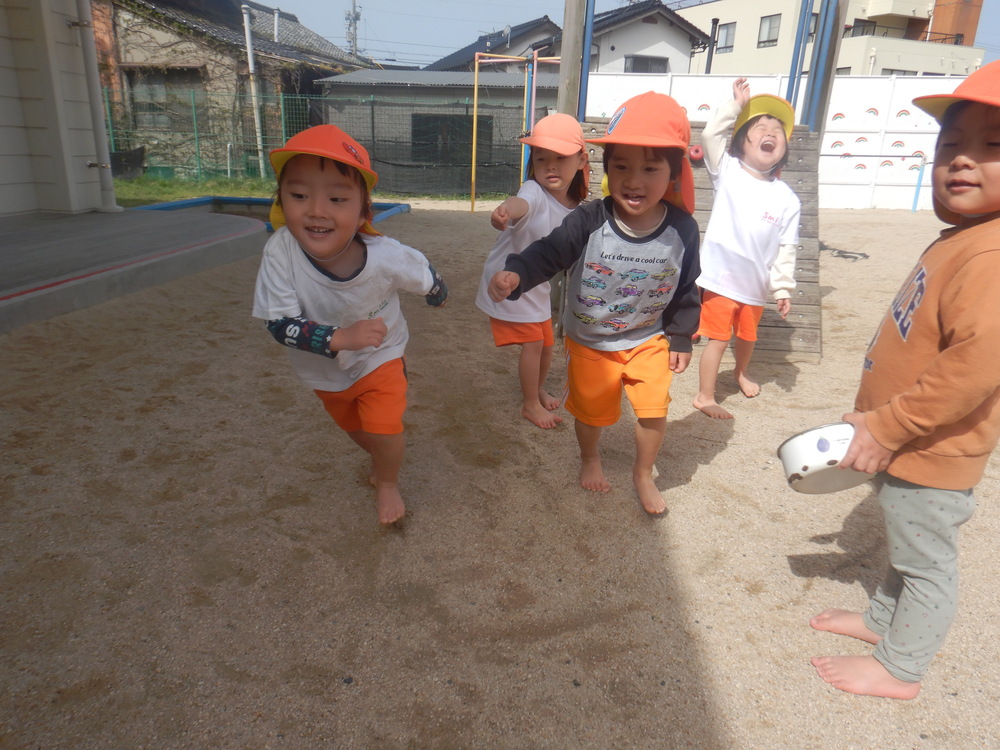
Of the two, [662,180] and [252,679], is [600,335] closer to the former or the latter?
[662,180]

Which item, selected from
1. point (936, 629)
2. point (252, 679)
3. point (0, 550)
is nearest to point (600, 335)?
point (936, 629)

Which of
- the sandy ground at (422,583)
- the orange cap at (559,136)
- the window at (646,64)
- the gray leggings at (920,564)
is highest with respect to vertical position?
the window at (646,64)

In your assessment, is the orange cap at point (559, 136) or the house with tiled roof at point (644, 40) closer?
the orange cap at point (559, 136)

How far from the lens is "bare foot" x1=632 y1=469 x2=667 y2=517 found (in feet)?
8.23

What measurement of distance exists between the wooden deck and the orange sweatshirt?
294 centimetres

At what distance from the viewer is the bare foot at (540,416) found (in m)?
3.30

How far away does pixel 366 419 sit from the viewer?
2.28 m

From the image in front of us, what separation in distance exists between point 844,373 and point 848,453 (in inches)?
118

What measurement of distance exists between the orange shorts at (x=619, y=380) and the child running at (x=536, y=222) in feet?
2.46

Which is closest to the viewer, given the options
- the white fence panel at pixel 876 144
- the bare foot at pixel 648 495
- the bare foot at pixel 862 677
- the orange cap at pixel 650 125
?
the bare foot at pixel 862 677

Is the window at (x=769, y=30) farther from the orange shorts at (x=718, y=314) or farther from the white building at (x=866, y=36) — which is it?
the orange shorts at (x=718, y=314)

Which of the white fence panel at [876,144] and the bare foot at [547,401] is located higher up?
the white fence panel at [876,144]

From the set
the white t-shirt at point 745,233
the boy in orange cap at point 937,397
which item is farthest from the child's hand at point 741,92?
the boy in orange cap at point 937,397

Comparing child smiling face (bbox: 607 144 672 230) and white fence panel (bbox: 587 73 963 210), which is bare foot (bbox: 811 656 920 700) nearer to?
child smiling face (bbox: 607 144 672 230)
